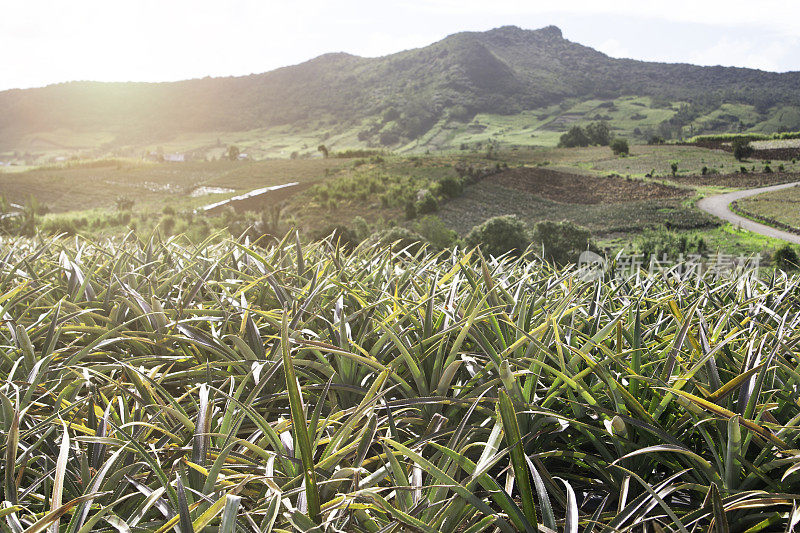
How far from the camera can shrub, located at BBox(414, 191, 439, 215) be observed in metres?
16.1

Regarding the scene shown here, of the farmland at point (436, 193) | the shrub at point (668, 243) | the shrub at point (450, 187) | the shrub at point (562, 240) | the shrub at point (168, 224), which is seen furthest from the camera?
the shrub at point (450, 187)

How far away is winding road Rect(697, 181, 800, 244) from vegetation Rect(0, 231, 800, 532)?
13015 mm

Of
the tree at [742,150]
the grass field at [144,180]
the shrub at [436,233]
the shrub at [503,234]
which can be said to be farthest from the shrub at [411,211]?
the tree at [742,150]

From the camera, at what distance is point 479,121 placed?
65.8 meters

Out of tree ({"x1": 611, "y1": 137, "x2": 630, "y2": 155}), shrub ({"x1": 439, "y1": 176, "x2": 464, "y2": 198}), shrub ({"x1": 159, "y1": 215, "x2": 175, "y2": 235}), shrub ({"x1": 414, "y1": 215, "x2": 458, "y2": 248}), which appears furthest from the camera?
tree ({"x1": 611, "y1": 137, "x2": 630, "y2": 155})

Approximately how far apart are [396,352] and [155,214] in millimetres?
18691

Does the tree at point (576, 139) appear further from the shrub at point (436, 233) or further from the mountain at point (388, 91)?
the mountain at point (388, 91)

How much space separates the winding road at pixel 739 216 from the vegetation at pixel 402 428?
512 inches

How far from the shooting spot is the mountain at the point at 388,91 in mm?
51750

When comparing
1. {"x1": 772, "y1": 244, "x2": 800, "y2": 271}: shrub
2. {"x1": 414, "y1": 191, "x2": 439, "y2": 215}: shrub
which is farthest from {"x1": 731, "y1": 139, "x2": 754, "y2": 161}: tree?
{"x1": 414, "y1": 191, "x2": 439, "y2": 215}: shrub

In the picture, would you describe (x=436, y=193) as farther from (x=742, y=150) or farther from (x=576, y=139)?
(x=576, y=139)

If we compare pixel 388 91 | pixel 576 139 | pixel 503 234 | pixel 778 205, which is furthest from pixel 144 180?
pixel 388 91

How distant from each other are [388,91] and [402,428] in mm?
84323

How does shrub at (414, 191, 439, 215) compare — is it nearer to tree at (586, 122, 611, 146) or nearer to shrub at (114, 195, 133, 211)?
shrub at (114, 195, 133, 211)
